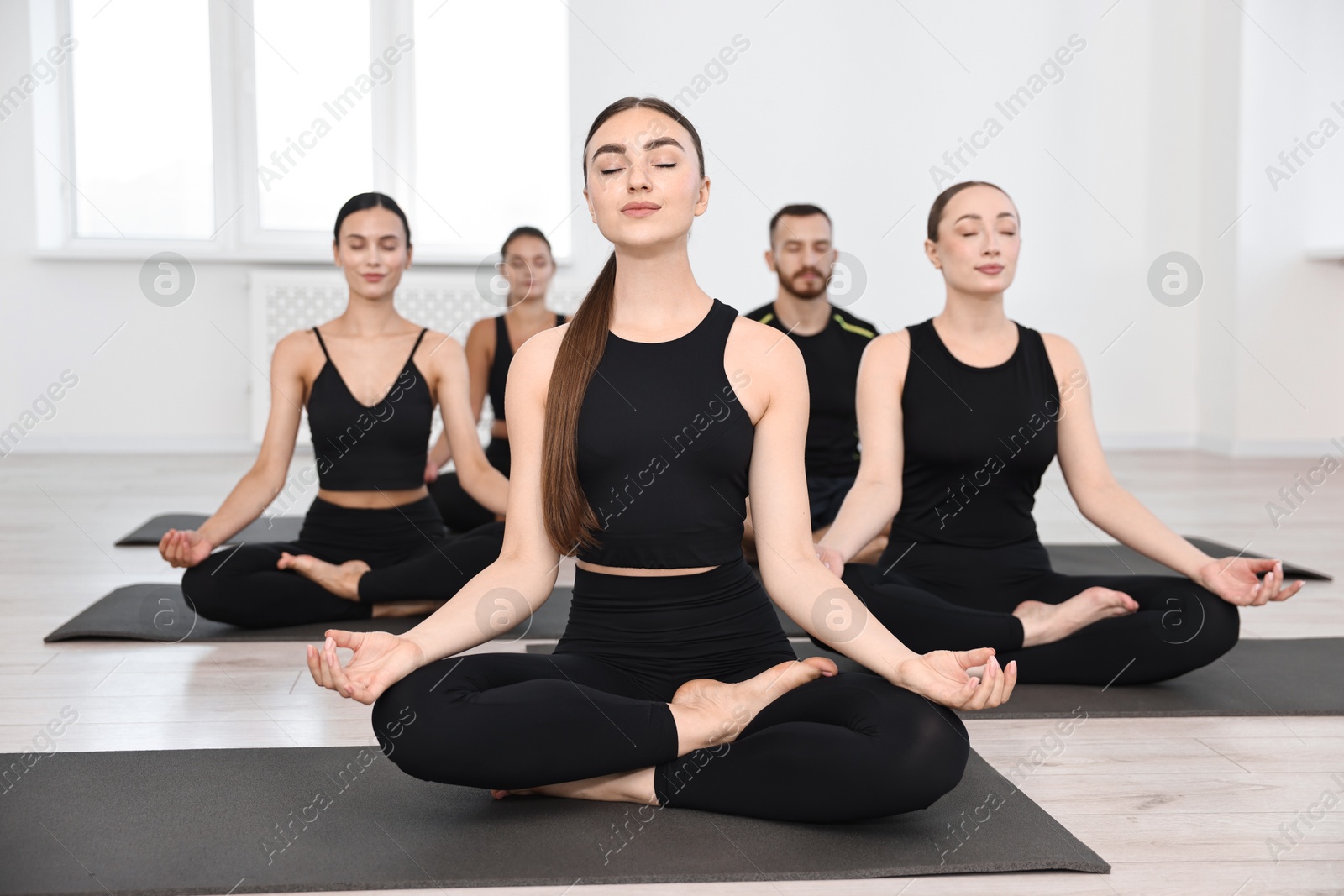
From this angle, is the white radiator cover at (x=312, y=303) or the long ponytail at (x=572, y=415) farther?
the white radiator cover at (x=312, y=303)

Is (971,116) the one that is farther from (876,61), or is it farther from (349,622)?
(349,622)

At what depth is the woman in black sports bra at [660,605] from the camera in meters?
1.45

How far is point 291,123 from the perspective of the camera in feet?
19.0

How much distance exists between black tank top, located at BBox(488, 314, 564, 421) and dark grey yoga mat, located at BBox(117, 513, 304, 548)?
2.25 ft

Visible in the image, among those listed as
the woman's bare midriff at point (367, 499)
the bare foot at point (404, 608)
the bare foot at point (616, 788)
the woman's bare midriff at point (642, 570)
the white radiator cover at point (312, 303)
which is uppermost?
the white radiator cover at point (312, 303)

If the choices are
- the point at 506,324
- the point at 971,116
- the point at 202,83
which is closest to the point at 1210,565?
the point at 506,324

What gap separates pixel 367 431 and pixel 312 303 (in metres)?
3.23

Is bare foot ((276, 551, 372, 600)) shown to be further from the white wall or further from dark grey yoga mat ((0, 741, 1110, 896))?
the white wall

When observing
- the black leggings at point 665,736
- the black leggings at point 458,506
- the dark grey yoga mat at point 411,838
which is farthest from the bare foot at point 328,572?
the black leggings at point 665,736

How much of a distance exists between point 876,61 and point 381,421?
13.3 feet

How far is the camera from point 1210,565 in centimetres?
209

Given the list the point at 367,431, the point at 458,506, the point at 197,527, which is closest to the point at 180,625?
the point at 367,431

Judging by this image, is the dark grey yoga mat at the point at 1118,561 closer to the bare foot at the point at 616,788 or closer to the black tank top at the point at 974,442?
the black tank top at the point at 974,442

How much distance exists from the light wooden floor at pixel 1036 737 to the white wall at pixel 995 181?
7.93ft
